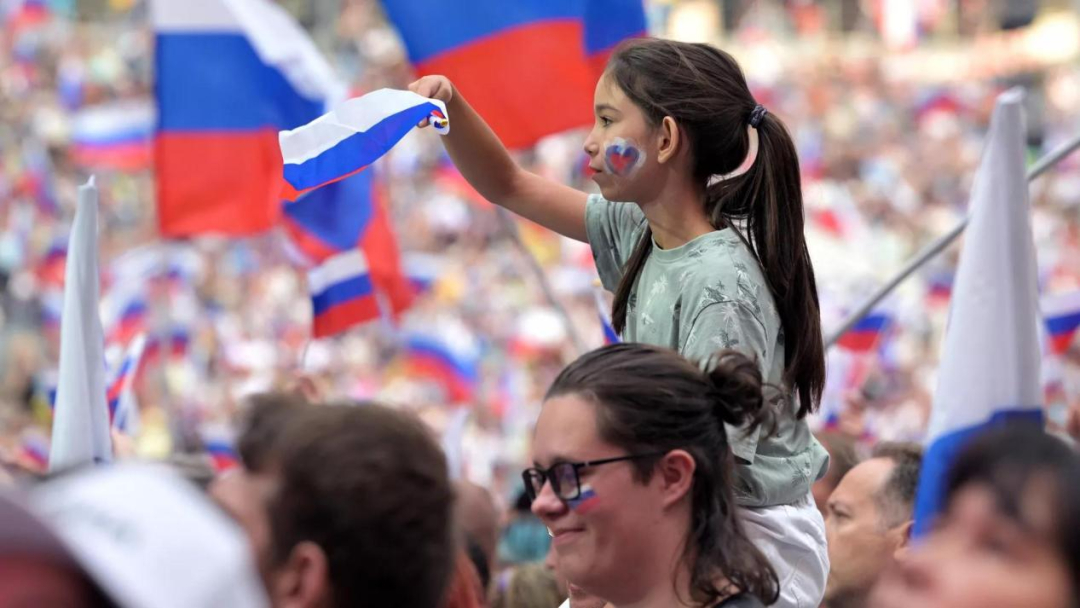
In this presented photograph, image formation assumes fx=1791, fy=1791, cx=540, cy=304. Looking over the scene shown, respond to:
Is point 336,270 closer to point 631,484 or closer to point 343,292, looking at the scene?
point 343,292

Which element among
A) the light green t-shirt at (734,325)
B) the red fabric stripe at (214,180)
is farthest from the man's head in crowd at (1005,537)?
the red fabric stripe at (214,180)

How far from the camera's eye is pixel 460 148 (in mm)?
3404

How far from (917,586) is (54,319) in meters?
12.8

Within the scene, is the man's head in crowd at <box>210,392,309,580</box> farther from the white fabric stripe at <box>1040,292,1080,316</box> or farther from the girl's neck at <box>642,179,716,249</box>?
the white fabric stripe at <box>1040,292,1080,316</box>

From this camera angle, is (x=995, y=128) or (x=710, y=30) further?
(x=710, y=30)

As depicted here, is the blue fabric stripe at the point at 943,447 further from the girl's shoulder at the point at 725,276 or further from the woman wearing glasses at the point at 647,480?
the girl's shoulder at the point at 725,276

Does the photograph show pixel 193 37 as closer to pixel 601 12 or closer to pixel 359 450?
pixel 601 12

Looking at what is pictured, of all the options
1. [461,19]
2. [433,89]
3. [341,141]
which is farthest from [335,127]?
[461,19]

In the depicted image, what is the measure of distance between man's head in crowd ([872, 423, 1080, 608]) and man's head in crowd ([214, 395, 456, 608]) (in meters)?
0.52

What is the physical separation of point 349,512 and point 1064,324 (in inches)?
239

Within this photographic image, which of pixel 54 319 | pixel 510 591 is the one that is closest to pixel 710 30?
pixel 54 319

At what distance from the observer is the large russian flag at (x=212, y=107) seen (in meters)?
7.34

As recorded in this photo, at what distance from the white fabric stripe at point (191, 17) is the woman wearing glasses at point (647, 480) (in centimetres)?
499

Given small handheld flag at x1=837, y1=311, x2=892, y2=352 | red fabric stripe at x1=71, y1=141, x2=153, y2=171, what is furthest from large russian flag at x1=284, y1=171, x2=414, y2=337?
red fabric stripe at x1=71, y1=141, x2=153, y2=171
